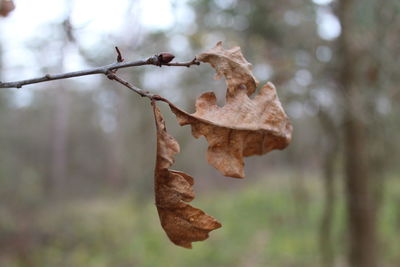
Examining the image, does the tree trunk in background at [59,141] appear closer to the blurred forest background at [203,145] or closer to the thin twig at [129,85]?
the blurred forest background at [203,145]

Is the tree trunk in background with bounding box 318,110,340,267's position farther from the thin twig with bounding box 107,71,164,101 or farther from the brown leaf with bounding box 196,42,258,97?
Answer: the thin twig with bounding box 107,71,164,101

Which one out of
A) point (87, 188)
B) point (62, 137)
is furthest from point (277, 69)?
point (87, 188)

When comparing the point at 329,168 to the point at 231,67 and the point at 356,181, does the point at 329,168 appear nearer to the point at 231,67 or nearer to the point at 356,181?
the point at 356,181

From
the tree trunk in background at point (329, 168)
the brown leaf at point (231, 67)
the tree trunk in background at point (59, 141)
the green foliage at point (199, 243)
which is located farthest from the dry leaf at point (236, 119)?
the tree trunk in background at point (59, 141)

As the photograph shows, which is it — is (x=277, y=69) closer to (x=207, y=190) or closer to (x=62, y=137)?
(x=62, y=137)

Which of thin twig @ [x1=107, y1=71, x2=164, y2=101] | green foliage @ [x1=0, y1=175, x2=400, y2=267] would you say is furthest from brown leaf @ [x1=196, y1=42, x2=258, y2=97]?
green foliage @ [x1=0, y1=175, x2=400, y2=267]
